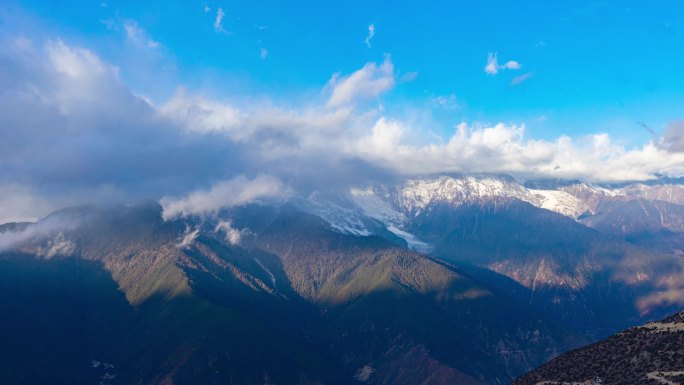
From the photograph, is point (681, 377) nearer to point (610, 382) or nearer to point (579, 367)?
point (610, 382)

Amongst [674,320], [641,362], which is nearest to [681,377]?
[641,362]

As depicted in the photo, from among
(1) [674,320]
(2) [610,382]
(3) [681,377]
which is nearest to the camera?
(3) [681,377]

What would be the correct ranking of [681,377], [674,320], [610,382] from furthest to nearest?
[674,320], [610,382], [681,377]

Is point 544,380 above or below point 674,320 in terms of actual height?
below

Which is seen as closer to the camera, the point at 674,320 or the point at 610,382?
the point at 610,382

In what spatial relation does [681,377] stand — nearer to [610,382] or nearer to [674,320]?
[610,382]

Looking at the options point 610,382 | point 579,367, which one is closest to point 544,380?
point 579,367
